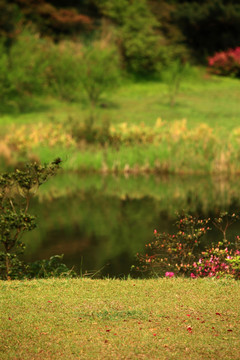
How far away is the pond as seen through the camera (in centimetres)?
1076

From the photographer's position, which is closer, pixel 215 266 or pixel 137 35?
pixel 215 266

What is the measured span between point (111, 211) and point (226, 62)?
2634cm

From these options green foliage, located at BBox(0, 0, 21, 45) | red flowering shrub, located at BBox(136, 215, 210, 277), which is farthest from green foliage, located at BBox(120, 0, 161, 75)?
red flowering shrub, located at BBox(136, 215, 210, 277)

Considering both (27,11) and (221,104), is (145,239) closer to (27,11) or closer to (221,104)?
(221,104)

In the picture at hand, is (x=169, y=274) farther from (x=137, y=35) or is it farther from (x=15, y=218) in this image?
Answer: (x=137, y=35)

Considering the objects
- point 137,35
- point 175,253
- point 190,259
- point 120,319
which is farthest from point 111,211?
point 137,35

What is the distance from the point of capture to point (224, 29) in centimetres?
4209

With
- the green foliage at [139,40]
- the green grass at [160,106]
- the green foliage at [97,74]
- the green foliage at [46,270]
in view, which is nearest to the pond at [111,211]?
the green foliage at [46,270]

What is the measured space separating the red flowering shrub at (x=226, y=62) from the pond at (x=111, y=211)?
70.5ft

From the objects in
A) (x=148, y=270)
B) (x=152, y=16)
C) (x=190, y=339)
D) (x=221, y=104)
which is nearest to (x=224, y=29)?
(x=152, y=16)

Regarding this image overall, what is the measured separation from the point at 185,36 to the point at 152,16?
113 inches

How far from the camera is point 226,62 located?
3909 centimetres

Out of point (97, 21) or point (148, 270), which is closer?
point (148, 270)

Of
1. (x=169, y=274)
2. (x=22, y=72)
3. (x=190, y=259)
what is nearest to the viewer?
(x=169, y=274)
